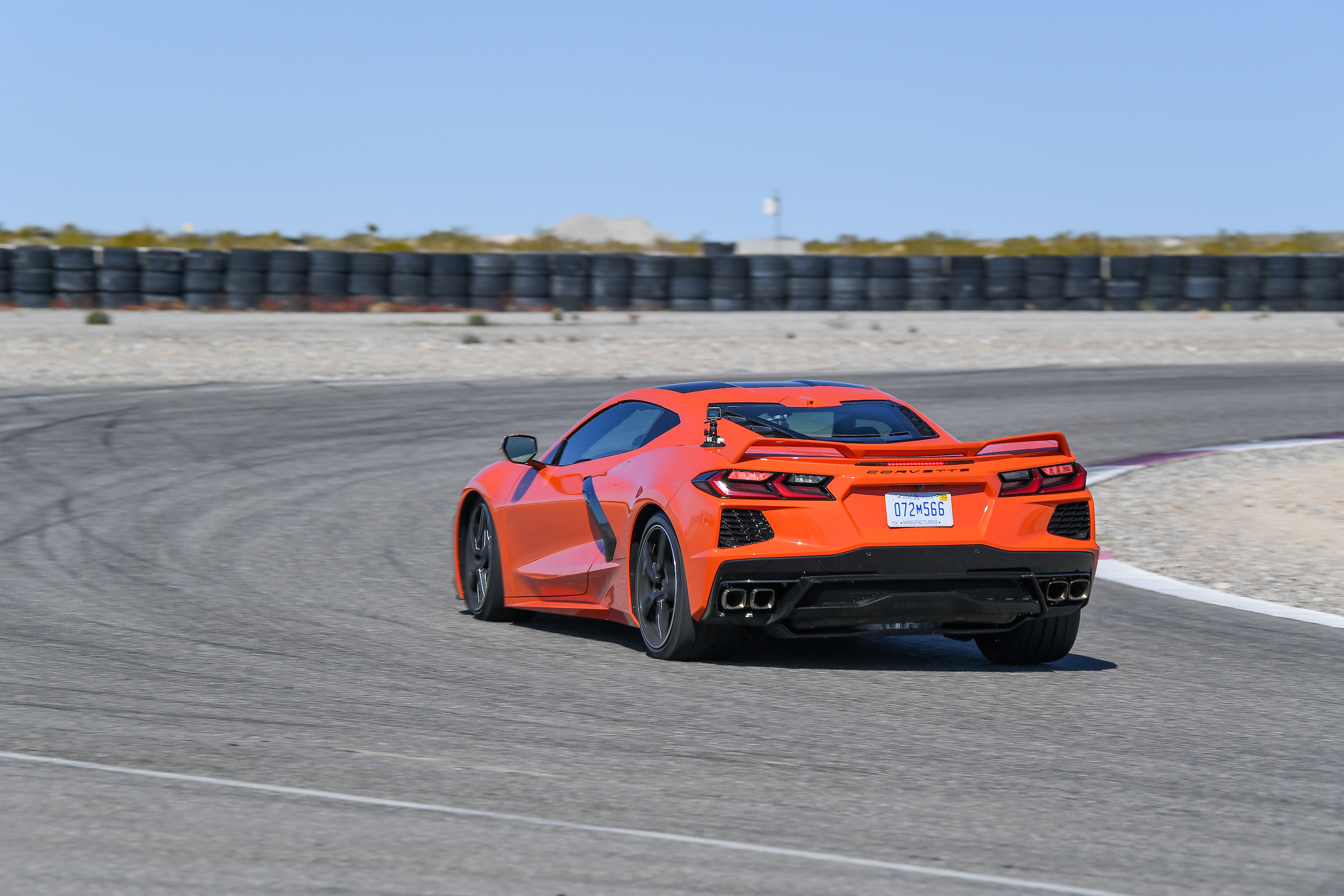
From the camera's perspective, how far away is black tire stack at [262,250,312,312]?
32.3 m

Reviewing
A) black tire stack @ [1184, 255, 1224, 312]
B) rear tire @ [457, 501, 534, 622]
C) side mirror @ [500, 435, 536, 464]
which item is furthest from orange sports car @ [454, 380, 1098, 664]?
black tire stack @ [1184, 255, 1224, 312]

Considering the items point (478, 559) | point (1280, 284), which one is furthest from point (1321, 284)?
point (478, 559)

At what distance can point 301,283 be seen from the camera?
32.4 metres

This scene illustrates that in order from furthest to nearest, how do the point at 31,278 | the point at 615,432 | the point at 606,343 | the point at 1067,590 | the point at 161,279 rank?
the point at 161,279
the point at 31,278
the point at 606,343
the point at 615,432
the point at 1067,590

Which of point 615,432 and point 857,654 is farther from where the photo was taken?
point 615,432

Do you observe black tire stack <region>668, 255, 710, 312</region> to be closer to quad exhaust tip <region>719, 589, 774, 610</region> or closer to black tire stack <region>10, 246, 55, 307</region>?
black tire stack <region>10, 246, 55, 307</region>

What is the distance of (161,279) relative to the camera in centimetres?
3180

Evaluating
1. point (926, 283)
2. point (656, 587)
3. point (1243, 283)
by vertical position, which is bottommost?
point (656, 587)

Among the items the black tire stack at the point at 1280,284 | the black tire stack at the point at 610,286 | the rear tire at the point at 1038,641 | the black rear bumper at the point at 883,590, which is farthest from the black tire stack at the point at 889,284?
the black rear bumper at the point at 883,590

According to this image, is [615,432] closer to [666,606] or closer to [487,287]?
[666,606]

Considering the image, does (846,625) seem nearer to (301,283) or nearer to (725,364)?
(725,364)

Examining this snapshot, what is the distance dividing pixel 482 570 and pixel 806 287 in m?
25.8

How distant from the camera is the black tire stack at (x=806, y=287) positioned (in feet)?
111

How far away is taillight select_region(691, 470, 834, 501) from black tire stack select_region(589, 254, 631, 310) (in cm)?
2706
